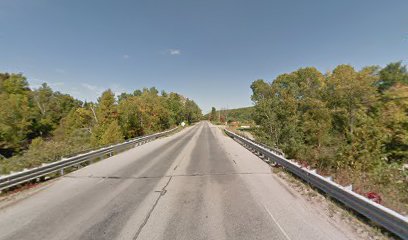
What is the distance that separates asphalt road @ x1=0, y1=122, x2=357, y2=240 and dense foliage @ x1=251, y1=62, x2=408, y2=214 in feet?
8.28

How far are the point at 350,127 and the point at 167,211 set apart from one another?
2528 cm

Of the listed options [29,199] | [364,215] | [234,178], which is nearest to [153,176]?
[234,178]

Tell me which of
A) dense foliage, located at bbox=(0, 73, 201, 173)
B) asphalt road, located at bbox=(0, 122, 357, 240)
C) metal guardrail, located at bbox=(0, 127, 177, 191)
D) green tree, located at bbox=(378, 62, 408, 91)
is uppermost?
green tree, located at bbox=(378, 62, 408, 91)

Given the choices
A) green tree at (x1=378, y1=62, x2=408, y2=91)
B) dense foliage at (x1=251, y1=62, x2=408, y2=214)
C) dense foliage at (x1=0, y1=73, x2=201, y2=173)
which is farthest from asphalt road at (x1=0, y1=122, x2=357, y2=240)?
green tree at (x1=378, y1=62, x2=408, y2=91)

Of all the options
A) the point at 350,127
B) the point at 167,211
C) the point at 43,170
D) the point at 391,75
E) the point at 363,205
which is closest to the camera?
the point at 363,205

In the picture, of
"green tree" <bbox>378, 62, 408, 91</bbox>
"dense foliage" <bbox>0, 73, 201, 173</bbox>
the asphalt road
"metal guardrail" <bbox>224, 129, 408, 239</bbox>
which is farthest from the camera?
"green tree" <bbox>378, 62, 408, 91</bbox>

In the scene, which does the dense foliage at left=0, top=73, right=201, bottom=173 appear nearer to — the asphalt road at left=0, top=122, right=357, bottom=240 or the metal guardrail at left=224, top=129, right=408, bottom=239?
the asphalt road at left=0, top=122, right=357, bottom=240

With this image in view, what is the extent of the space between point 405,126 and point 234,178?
647 inches

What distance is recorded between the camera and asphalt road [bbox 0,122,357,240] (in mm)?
4395

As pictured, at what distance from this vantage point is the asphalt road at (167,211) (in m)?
4.39

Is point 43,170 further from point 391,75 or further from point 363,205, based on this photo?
point 391,75

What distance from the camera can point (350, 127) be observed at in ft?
77.1

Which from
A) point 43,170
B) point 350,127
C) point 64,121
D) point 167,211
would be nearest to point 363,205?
point 167,211

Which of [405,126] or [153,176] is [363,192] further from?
[405,126]
